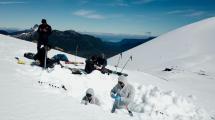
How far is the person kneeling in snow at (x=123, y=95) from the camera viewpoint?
13.6 meters

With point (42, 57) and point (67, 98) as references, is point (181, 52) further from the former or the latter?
point (67, 98)

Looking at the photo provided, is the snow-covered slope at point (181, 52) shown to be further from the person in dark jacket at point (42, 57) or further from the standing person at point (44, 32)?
the person in dark jacket at point (42, 57)

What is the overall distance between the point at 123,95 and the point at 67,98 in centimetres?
324

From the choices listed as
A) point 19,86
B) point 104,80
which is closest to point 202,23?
point 104,80

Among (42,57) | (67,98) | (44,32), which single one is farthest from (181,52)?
(67,98)

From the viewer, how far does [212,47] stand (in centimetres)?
8788

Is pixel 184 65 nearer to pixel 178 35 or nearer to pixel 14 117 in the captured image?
pixel 178 35

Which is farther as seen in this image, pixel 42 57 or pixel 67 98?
pixel 42 57

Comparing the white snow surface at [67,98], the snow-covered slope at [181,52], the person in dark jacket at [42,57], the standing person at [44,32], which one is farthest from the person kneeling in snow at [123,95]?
the snow-covered slope at [181,52]

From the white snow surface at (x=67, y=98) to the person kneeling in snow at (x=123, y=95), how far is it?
0.38m

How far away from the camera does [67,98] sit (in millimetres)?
11383

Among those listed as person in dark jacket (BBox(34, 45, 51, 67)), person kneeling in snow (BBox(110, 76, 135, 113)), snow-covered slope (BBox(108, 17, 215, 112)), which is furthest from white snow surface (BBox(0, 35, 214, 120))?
snow-covered slope (BBox(108, 17, 215, 112))

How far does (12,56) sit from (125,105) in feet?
36.7

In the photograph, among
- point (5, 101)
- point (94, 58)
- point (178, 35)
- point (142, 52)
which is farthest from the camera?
point (178, 35)
